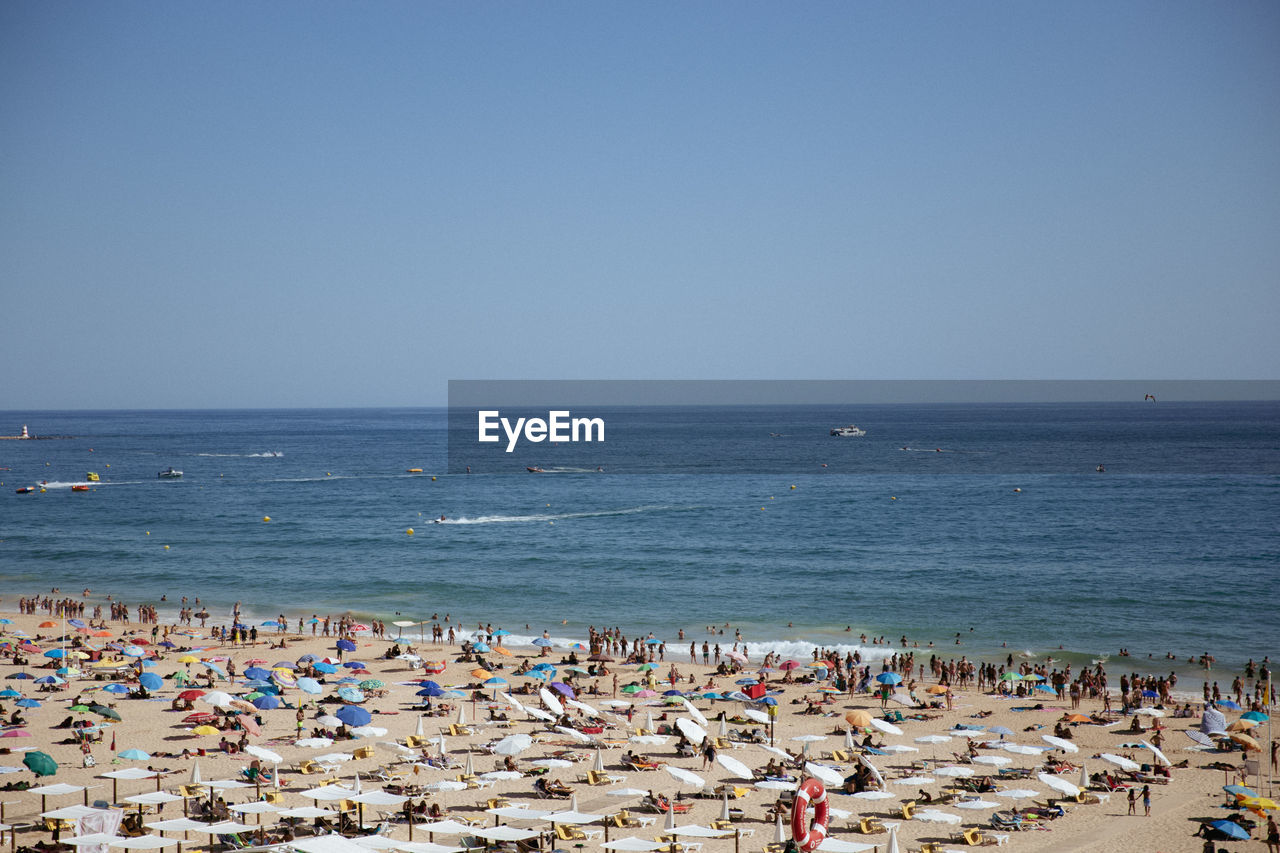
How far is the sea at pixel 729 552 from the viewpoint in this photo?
42594 mm

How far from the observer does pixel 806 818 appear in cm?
1744

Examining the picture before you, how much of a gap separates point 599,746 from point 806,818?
855 centimetres

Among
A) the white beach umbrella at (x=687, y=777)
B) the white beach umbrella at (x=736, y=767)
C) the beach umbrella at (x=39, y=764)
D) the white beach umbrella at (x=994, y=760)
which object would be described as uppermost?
the beach umbrella at (x=39, y=764)

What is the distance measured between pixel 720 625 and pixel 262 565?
30.5 m

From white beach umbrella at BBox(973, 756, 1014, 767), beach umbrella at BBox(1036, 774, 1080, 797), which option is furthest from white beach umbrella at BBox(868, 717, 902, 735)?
beach umbrella at BBox(1036, 774, 1080, 797)

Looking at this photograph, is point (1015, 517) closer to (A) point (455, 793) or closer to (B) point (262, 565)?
(B) point (262, 565)

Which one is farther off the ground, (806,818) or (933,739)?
(806,818)

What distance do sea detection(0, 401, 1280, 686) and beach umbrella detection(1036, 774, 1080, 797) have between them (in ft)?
54.8

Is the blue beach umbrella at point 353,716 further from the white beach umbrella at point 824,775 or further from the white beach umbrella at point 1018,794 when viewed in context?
the white beach umbrella at point 1018,794

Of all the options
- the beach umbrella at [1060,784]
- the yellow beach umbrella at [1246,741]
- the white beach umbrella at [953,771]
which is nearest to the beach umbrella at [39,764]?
the white beach umbrella at [953,771]

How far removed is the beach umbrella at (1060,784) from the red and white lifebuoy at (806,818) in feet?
22.0

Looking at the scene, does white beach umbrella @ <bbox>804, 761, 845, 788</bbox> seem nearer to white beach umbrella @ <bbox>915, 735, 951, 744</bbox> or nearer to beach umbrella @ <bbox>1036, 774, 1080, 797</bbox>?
beach umbrella @ <bbox>1036, 774, 1080, 797</bbox>

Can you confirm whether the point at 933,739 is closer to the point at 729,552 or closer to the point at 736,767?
the point at 736,767

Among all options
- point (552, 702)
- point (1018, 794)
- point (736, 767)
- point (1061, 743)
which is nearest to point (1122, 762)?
point (1061, 743)
